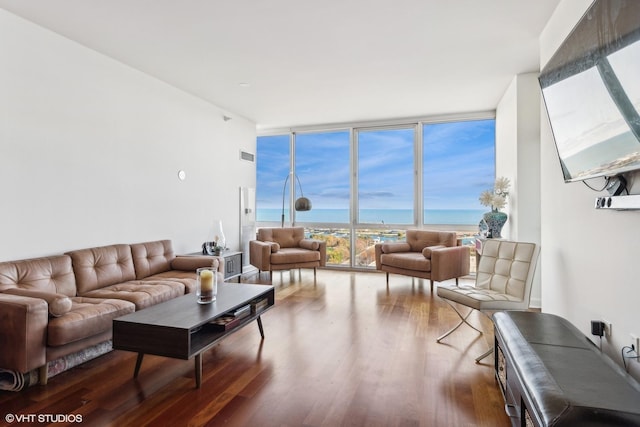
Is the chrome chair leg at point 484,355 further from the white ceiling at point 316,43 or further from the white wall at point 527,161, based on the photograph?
the white ceiling at point 316,43

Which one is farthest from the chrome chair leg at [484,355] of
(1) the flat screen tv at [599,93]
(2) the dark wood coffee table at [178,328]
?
(2) the dark wood coffee table at [178,328]

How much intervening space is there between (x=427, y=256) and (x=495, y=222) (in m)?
0.98

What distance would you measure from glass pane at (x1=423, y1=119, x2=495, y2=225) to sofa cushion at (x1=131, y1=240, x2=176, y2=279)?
4153 millimetres

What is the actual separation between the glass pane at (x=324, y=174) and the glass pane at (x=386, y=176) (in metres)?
0.31

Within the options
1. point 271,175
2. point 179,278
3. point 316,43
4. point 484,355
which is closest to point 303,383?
point 484,355

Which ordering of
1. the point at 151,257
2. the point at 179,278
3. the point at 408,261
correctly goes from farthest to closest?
the point at 408,261 → the point at 151,257 → the point at 179,278

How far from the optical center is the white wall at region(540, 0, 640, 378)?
1.79 m

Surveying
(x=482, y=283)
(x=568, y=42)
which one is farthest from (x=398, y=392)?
(x=568, y=42)

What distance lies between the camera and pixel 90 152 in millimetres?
3545

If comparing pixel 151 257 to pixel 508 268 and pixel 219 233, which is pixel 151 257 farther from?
pixel 508 268

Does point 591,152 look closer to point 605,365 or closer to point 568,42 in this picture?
point 568,42

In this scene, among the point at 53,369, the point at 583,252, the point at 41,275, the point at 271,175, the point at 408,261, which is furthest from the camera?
the point at 271,175

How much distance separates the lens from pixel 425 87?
457 cm

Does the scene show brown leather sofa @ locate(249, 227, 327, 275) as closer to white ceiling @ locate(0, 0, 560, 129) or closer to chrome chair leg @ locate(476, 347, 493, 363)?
white ceiling @ locate(0, 0, 560, 129)
